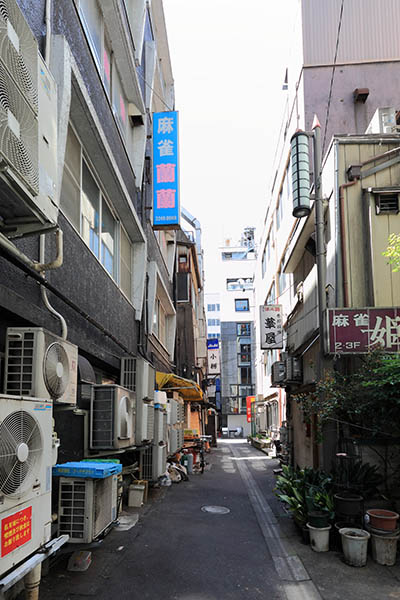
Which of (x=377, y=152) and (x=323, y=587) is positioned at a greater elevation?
(x=377, y=152)

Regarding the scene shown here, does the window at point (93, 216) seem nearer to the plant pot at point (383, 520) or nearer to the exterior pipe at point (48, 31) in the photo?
the exterior pipe at point (48, 31)

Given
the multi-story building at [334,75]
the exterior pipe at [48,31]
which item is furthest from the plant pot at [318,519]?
the exterior pipe at [48,31]

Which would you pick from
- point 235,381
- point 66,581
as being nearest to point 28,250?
point 66,581

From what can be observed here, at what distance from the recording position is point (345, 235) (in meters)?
10.5

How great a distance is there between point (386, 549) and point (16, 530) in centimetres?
553

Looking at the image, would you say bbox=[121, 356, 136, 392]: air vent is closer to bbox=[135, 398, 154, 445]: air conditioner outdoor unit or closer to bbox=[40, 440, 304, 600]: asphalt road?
bbox=[135, 398, 154, 445]: air conditioner outdoor unit

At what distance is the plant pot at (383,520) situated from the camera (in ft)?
22.9

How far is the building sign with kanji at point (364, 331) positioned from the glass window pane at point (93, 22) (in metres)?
6.86

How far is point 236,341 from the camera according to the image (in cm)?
7212

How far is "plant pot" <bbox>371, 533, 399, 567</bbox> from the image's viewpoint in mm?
6813

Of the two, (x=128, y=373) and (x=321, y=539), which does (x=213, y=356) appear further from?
(x=321, y=539)

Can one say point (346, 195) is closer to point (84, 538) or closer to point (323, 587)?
point (323, 587)

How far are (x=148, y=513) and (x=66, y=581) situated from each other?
438 centimetres

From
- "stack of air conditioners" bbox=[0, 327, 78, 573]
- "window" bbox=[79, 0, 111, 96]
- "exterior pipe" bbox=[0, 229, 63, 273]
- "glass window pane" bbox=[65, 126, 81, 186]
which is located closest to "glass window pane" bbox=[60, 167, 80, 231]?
"glass window pane" bbox=[65, 126, 81, 186]
